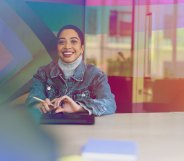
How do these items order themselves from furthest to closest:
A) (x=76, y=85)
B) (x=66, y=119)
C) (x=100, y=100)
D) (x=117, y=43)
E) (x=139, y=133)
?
(x=117, y=43) → (x=76, y=85) → (x=100, y=100) → (x=66, y=119) → (x=139, y=133)

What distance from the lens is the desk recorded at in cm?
88

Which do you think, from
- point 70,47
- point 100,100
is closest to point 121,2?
point 70,47

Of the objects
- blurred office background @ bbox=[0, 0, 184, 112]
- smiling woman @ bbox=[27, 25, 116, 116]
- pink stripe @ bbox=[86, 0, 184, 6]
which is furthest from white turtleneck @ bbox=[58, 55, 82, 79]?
pink stripe @ bbox=[86, 0, 184, 6]

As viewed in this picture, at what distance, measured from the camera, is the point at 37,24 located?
257 centimetres

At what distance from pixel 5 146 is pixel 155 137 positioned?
1.49 ft

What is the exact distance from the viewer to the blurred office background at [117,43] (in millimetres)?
2539

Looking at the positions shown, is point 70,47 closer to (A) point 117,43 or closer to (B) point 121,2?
(A) point 117,43

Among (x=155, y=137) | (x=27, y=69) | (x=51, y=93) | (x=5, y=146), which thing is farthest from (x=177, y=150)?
(x=27, y=69)

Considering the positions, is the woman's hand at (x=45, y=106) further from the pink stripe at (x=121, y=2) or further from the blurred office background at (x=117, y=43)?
the pink stripe at (x=121, y=2)

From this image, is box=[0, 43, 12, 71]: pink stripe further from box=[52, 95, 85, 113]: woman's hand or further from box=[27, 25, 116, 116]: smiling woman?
box=[52, 95, 85, 113]: woman's hand

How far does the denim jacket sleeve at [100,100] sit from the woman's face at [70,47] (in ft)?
0.60

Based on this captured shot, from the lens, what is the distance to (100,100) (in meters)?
1.77

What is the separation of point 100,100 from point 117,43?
103 centimetres

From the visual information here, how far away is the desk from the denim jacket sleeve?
9cm
